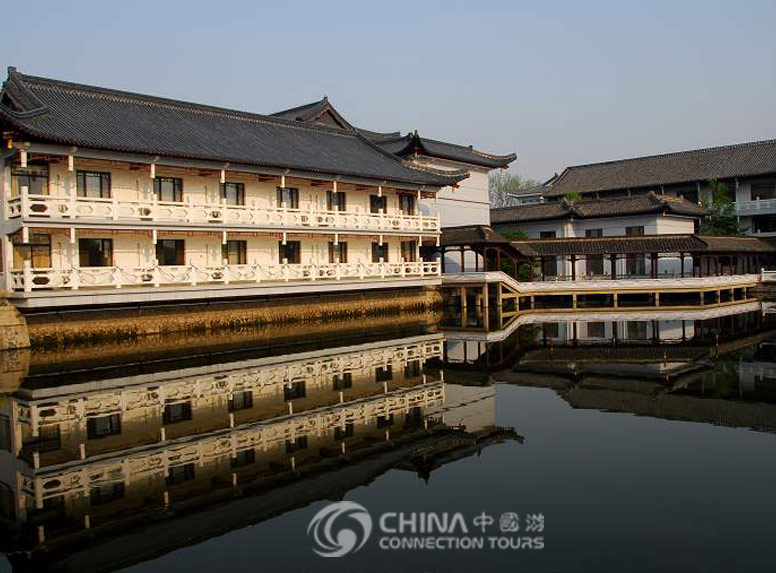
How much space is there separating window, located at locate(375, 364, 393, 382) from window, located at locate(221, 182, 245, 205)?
13.4 m

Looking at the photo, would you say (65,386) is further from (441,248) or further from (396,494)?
(441,248)

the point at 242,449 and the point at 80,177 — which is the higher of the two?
the point at 80,177

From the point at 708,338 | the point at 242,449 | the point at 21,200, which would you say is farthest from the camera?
the point at 708,338

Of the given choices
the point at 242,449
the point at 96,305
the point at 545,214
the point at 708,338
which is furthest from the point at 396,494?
the point at 545,214

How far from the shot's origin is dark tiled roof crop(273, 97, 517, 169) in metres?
40.8

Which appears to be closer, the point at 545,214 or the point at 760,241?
the point at 760,241

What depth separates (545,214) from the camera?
4734 cm

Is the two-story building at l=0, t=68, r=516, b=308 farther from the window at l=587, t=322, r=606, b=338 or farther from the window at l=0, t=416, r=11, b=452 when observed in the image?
the window at l=587, t=322, r=606, b=338

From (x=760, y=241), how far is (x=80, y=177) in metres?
39.0

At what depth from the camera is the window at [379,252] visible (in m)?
Result: 35.6

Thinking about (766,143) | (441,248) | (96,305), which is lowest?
(96,305)

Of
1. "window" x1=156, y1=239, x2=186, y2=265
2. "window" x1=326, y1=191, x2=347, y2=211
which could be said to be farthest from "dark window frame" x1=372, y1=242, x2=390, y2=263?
"window" x1=156, y1=239, x2=186, y2=265

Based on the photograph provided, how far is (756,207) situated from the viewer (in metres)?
49.2

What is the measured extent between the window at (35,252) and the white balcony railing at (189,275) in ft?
2.45
